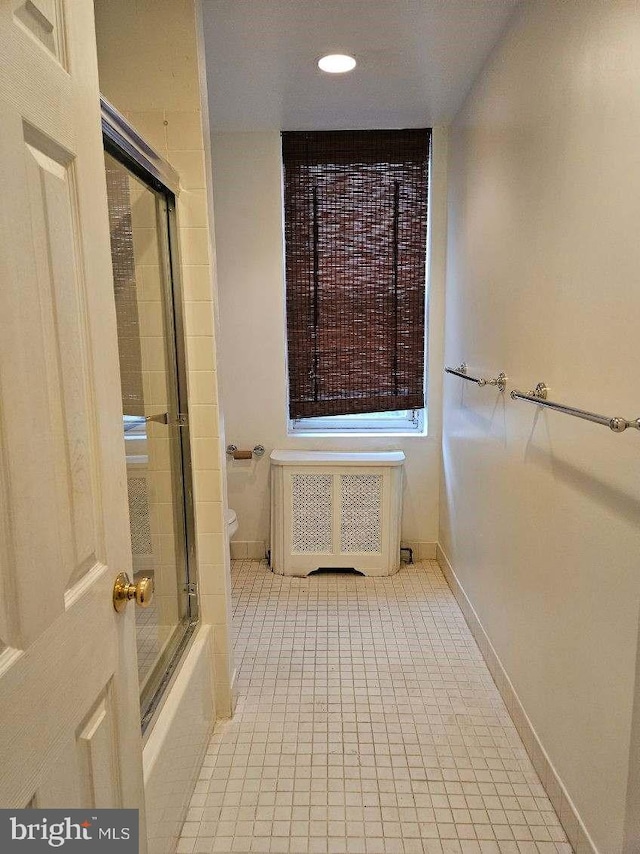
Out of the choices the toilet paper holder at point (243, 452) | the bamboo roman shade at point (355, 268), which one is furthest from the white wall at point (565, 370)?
the toilet paper holder at point (243, 452)

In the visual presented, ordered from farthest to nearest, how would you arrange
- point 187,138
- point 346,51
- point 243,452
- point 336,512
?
1. point 243,452
2. point 336,512
3. point 346,51
4. point 187,138

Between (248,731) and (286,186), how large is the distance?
2632mm

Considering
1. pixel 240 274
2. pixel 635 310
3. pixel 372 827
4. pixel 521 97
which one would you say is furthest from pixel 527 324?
pixel 240 274

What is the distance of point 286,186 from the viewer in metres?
3.01

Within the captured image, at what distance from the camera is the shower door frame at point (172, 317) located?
1.34 metres

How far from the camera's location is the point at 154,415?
1.68m

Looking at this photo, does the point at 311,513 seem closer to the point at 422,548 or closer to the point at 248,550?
the point at 248,550

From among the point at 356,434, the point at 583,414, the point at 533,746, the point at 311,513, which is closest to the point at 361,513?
the point at 311,513

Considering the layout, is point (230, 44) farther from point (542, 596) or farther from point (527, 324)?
point (542, 596)

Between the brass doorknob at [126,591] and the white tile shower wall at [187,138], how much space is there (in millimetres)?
851

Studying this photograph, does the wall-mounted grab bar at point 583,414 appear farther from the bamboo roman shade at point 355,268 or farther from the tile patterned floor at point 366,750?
the bamboo roman shade at point 355,268

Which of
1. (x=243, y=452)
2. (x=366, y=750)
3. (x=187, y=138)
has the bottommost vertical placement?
(x=366, y=750)

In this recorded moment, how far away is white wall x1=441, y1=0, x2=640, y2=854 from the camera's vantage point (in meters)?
1.18

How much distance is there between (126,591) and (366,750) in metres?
1.22
